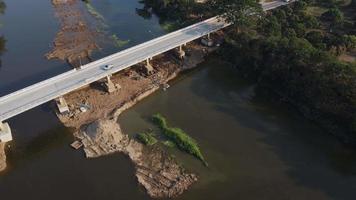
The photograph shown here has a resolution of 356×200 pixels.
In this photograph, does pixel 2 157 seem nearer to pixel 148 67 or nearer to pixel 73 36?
pixel 148 67

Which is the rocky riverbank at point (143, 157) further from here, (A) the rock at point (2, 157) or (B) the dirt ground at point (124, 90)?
(A) the rock at point (2, 157)

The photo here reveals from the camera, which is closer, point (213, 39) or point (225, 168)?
point (225, 168)

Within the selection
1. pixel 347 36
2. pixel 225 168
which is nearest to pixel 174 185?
pixel 225 168

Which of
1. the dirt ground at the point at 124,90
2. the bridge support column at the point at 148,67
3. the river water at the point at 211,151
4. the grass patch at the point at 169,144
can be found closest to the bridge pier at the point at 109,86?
the dirt ground at the point at 124,90

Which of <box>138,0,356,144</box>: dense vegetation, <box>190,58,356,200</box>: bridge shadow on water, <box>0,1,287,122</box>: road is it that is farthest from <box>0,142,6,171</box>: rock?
<box>138,0,356,144</box>: dense vegetation

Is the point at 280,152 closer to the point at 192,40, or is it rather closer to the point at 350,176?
the point at 350,176
